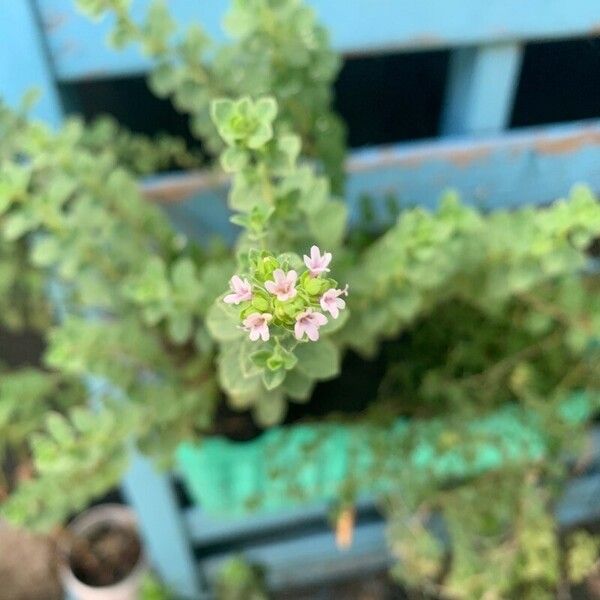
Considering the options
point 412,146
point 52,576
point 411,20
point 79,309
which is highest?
point 411,20

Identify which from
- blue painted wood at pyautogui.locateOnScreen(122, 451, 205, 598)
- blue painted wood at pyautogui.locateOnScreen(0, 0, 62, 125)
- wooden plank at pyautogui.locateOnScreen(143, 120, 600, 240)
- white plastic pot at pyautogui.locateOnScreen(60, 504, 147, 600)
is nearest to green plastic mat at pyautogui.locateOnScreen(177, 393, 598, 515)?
blue painted wood at pyautogui.locateOnScreen(122, 451, 205, 598)

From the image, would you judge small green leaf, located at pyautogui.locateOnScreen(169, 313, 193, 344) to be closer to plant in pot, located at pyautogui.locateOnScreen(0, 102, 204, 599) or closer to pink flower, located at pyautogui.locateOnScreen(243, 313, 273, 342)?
plant in pot, located at pyautogui.locateOnScreen(0, 102, 204, 599)

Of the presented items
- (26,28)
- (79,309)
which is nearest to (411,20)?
(26,28)

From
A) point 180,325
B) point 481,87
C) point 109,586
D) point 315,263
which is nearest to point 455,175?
point 481,87

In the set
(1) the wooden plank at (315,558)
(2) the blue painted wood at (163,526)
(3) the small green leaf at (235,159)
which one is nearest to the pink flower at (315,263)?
(3) the small green leaf at (235,159)

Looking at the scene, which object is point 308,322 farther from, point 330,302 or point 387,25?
point 387,25

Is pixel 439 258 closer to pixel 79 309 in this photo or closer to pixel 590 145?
pixel 590 145
